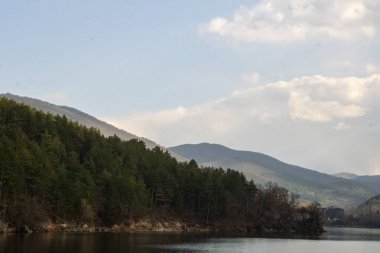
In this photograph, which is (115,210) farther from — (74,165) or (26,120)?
(26,120)

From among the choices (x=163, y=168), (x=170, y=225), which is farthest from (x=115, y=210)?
(x=163, y=168)

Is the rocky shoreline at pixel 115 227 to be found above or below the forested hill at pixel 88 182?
below

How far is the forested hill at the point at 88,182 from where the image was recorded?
119 meters

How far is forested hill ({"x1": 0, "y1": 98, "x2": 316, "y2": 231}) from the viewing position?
119 m

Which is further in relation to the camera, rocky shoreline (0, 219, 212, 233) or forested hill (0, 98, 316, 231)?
forested hill (0, 98, 316, 231)

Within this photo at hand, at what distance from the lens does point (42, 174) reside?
12650 centimetres

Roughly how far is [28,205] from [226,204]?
285 feet

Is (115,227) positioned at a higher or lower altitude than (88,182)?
lower

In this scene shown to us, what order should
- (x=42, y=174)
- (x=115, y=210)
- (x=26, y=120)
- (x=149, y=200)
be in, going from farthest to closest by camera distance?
(x=149, y=200) → (x=26, y=120) → (x=115, y=210) → (x=42, y=174)

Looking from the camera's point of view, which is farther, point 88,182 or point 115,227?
point 115,227

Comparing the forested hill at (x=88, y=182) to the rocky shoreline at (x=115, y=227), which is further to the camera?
the forested hill at (x=88, y=182)

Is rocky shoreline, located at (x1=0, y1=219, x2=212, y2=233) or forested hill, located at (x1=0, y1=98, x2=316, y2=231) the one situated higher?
forested hill, located at (x1=0, y1=98, x2=316, y2=231)

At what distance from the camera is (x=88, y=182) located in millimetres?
147375

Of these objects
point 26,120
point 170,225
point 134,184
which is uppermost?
point 26,120
